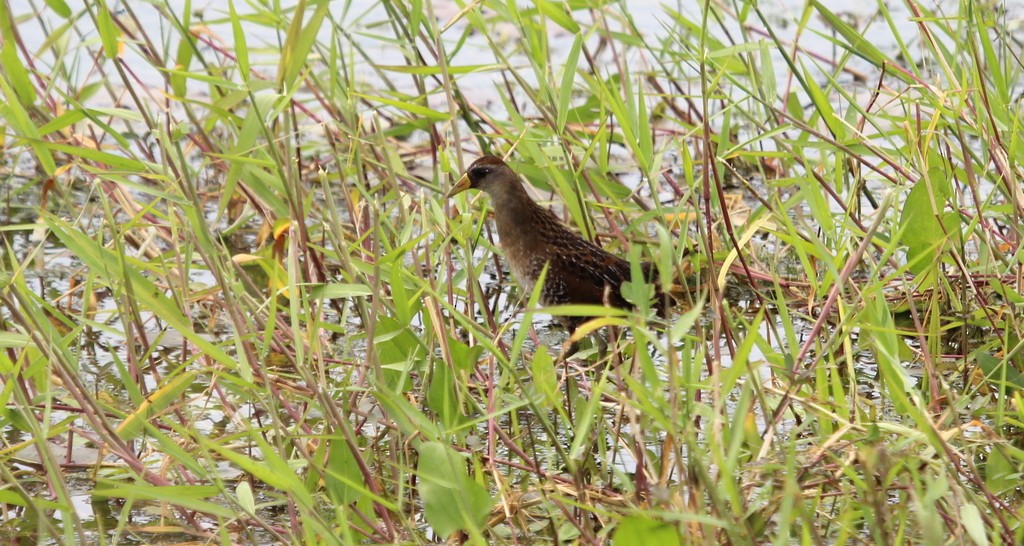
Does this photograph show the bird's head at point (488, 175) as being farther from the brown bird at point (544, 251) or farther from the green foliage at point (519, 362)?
the green foliage at point (519, 362)

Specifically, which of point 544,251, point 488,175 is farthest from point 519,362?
point 488,175

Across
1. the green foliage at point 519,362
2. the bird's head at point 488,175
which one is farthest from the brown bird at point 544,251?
the green foliage at point 519,362

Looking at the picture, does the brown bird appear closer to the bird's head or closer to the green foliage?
the bird's head

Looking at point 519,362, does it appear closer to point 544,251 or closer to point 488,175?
point 544,251

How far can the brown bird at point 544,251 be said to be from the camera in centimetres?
418

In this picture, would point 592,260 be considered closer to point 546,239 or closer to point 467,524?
point 546,239

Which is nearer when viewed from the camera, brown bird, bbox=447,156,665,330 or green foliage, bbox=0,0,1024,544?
green foliage, bbox=0,0,1024,544

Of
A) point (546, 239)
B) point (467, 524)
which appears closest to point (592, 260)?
point (546, 239)

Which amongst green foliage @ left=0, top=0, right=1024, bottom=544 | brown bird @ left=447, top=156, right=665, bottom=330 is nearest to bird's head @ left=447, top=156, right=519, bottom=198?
brown bird @ left=447, top=156, right=665, bottom=330

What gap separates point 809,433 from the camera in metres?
3.17

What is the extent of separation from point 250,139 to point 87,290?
0.50 meters

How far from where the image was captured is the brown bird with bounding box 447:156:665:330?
13.7ft

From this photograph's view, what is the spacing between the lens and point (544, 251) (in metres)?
4.19

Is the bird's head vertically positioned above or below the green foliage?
above
